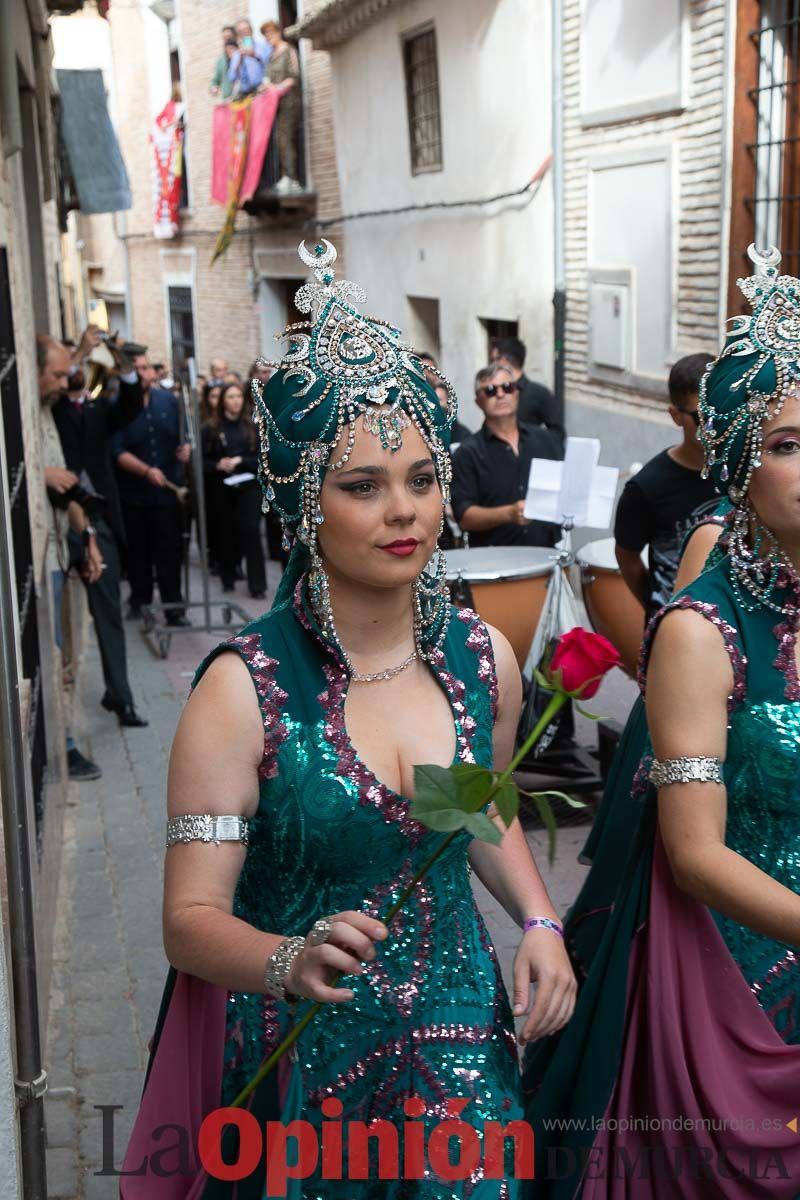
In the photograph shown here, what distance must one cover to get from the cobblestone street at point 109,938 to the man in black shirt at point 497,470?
148 cm

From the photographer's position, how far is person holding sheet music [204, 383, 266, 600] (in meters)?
12.1

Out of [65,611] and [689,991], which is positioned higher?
[689,991]

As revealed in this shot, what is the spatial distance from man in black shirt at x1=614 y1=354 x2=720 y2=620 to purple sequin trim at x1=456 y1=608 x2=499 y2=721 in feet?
7.63

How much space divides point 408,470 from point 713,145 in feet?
26.8

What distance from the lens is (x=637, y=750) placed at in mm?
3012

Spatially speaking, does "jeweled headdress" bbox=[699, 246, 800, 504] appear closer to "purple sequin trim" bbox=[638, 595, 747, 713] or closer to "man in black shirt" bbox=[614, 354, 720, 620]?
"purple sequin trim" bbox=[638, 595, 747, 713]

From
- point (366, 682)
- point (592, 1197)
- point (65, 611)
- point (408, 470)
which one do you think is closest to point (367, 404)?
point (408, 470)

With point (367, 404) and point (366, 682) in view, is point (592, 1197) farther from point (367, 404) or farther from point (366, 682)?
point (367, 404)

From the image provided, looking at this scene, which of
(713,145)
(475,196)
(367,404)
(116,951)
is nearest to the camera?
(367,404)

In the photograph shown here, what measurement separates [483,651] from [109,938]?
313 centimetres

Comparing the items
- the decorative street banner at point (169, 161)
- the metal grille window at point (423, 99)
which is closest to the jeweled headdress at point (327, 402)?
the metal grille window at point (423, 99)

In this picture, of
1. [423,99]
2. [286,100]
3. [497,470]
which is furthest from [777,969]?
[286,100]

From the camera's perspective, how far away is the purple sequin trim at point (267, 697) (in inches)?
85.5

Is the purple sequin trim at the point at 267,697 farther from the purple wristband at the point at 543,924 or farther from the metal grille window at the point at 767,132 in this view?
the metal grille window at the point at 767,132
